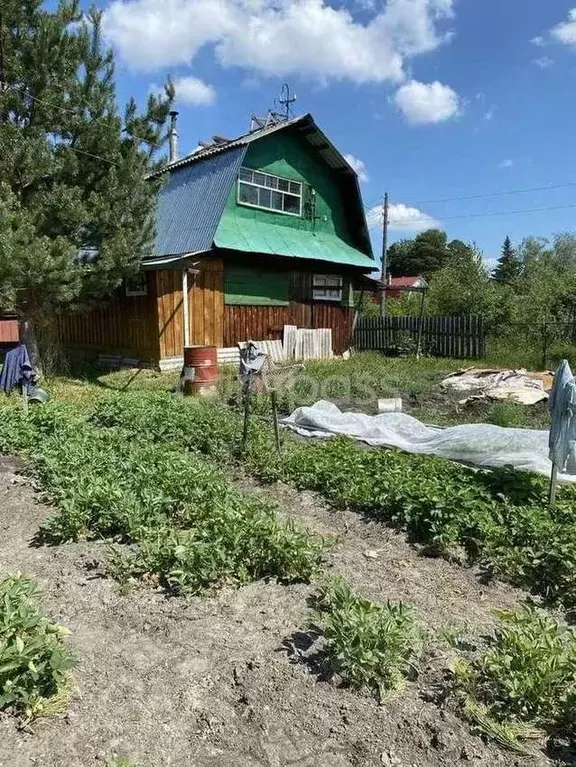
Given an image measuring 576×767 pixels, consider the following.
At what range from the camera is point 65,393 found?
9.73m

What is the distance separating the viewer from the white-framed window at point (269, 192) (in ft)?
45.0

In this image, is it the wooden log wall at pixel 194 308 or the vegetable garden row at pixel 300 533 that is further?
the wooden log wall at pixel 194 308

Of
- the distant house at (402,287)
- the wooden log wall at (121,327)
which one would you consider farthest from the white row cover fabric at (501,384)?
Answer: the distant house at (402,287)

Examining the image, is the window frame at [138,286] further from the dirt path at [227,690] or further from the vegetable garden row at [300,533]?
the dirt path at [227,690]

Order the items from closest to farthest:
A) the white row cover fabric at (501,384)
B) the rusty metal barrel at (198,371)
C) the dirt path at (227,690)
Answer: the dirt path at (227,690), the white row cover fabric at (501,384), the rusty metal barrel at (198,371)

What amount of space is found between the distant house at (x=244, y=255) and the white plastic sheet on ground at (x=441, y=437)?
582 centimetres

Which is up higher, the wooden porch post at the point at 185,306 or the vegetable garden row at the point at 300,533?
the wooden porch post at the point at 185,306

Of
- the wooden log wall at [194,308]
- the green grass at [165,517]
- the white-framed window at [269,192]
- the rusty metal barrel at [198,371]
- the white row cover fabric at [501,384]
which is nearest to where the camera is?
the green grass at [165,517]

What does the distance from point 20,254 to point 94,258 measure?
1673 mm

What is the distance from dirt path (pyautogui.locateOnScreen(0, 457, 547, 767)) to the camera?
191 cm

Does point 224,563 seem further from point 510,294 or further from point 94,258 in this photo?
point 510,294

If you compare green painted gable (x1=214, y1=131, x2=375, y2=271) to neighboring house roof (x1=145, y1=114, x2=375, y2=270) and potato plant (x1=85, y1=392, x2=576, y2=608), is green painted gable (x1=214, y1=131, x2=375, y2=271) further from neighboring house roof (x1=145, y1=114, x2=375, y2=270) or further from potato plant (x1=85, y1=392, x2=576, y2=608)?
potato plant (x1=85, y1=392, x2=576, y2=608)

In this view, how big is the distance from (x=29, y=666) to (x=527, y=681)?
1.87 meters

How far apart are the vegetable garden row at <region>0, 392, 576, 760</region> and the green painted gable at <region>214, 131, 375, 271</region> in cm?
760
